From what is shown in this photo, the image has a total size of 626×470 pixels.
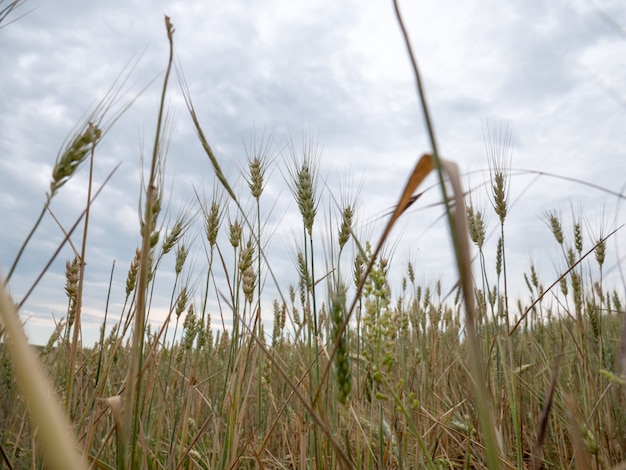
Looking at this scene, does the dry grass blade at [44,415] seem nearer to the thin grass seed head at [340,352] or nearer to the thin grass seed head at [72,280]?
the thin grass seed head at [340,352]

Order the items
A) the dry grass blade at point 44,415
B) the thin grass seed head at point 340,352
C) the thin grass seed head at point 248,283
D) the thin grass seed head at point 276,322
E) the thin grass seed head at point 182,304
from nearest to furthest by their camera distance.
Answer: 1. the dry grass blade at point 44,415
2. the thin grass seed head at point 340,352
3. the thin grass seed head at point 248,283
4. the thin grass seed head at point 182,304
5. the thin grass seed head at point 276,322

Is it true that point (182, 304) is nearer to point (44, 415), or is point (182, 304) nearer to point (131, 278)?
point (131, 278)

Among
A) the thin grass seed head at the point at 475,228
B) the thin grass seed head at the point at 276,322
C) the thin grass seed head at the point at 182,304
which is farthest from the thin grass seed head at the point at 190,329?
the thin grass seed head at the point at 475,228

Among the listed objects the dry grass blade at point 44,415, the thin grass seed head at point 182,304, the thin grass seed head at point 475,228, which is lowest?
the dry grass blade at point 44,415

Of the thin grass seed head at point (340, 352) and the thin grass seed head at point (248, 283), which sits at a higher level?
the thin grass seed head at point (248, 283)

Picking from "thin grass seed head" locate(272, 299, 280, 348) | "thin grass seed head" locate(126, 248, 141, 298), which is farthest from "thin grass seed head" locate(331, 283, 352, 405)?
"thin grass seed head" locate(272, 299, 280, 348)

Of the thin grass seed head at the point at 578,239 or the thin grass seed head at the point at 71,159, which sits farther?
the thin grass seed head at the point at 578,239

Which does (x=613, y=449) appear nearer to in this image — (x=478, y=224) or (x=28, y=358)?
(x=478, y=224)

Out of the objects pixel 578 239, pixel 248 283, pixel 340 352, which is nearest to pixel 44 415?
pixel 340 352

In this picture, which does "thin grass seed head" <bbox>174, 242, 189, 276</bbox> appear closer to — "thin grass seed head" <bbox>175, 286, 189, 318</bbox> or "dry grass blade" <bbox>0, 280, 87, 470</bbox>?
"thin grass seed head" <bbox>175, 286, 189, 318</bbox>

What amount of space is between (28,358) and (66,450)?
0.08 metres

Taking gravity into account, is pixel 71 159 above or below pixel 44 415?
above

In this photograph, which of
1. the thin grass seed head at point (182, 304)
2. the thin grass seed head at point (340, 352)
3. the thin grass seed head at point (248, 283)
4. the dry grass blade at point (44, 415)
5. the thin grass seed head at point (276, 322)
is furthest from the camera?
the thin grass seed head at point (276, 322)

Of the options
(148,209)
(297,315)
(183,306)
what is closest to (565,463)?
(297,315)
